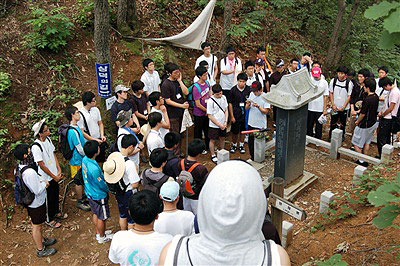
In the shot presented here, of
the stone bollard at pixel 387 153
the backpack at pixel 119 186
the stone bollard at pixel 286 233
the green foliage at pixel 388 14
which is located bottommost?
the stone bollard at pixel 286 233

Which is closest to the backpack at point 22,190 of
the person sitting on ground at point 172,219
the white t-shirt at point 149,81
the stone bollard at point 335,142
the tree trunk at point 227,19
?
the person sitting on ground at point 172,219

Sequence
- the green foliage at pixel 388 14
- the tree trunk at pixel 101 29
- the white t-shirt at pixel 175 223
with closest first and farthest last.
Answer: the green foliage at pixel 388 14 → the white t-shirt at pixel 175 223 → the tree trunk at pixel 101 29

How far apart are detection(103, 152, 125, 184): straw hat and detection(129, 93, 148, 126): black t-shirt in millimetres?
2480

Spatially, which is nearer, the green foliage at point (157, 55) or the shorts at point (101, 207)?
the shorts at point (101, 207)

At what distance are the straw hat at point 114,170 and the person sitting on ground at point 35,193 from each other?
3.47ft

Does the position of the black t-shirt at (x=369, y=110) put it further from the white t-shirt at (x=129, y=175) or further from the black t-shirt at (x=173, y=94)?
the white t-shirt at (x=129, y=175)

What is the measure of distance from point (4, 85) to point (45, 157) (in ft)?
10.1

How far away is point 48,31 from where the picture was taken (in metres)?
8.70

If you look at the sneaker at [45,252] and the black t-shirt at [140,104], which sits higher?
the black t-shirt at [140,104]

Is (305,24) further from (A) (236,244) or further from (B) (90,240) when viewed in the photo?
(A) (236,244)

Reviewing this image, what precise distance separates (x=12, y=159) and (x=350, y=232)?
20.6ft

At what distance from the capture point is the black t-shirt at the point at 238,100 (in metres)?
7.90

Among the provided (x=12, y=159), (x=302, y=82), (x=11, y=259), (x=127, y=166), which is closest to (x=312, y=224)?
(x=302, y=82)

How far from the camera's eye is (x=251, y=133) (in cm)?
775
